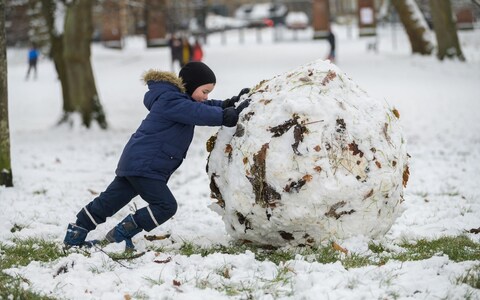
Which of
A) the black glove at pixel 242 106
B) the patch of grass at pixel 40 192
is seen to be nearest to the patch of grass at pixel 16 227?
the patch of grass at pixel 40 192

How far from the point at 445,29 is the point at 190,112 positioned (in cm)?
2134

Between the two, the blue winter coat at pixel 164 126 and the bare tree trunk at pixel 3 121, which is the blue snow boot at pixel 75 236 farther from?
the bare tree trunk at pixel 3 121

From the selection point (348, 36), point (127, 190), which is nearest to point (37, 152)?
point (127, 190)

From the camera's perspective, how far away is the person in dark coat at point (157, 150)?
5.23 meters

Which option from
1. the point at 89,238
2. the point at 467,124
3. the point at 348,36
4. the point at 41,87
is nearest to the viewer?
the point at 89,238

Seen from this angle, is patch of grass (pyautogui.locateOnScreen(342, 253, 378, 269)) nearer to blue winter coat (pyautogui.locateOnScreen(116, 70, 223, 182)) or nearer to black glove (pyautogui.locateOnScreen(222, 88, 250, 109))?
blue winter coat (pyautogui.locateOnScreen(116, 70, 223, 182))

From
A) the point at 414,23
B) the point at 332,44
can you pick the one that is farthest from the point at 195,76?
the point at 414,23

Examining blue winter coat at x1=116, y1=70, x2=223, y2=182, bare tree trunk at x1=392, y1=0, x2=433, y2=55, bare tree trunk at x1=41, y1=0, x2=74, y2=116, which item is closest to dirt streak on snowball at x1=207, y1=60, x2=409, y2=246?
blue winter coat at x1=116, y1=70, x2=223, y2=182

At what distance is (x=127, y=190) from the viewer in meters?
5.45

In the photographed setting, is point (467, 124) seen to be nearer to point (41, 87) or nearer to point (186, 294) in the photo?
point (186, 294)

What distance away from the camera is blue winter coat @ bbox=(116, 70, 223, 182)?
5207mm

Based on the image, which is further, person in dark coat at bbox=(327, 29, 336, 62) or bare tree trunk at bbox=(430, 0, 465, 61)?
person in dark coat at bbox=(327, 29, 336, 62)

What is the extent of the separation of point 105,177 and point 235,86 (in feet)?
43.5

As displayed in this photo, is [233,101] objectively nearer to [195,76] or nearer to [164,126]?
[195,76]
